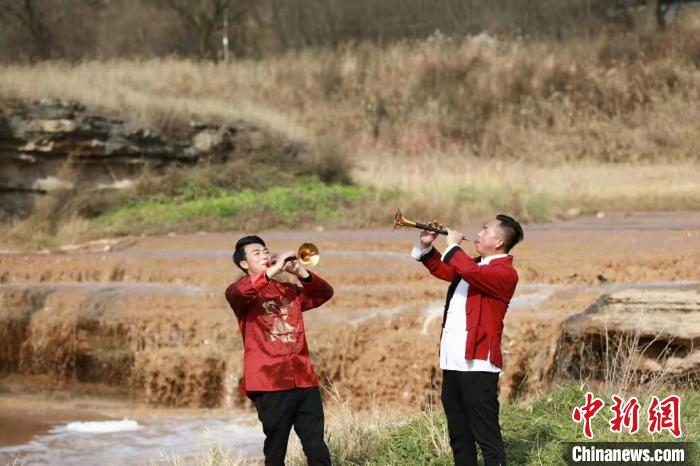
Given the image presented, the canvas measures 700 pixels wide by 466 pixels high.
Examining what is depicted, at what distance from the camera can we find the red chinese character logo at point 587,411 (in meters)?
6.79

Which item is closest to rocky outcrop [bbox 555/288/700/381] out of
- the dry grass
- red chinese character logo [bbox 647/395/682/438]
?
red chinese character logo [bbox 647/395/682/438]

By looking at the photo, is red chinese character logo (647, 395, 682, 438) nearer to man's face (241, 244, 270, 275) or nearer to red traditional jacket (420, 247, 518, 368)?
red traditional jacket (420, 247, 518, 368)

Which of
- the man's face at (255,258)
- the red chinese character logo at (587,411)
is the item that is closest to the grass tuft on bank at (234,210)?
the red chinese character logo at (587,411)

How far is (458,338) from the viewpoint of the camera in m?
5.74

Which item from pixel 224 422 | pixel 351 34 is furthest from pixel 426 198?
pixel 351 34

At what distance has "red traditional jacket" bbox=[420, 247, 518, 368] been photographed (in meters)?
5.69

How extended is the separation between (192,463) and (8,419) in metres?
3.67

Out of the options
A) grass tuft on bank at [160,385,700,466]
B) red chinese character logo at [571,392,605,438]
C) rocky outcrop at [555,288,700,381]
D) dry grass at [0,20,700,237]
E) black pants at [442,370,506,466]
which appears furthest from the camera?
dry grass at [0,20,700,237]

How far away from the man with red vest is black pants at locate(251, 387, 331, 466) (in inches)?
26.1

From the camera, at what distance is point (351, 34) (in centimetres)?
3672

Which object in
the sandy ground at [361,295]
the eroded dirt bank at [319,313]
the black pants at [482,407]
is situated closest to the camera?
the black pants at [482,407]

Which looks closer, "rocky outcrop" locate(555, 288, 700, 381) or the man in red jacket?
the man in red jacket

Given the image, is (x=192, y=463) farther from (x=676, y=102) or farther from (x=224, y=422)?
(x=676, y=102)

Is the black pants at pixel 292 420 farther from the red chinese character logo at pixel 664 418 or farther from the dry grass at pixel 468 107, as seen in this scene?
the dry grass at pixel 468 107
